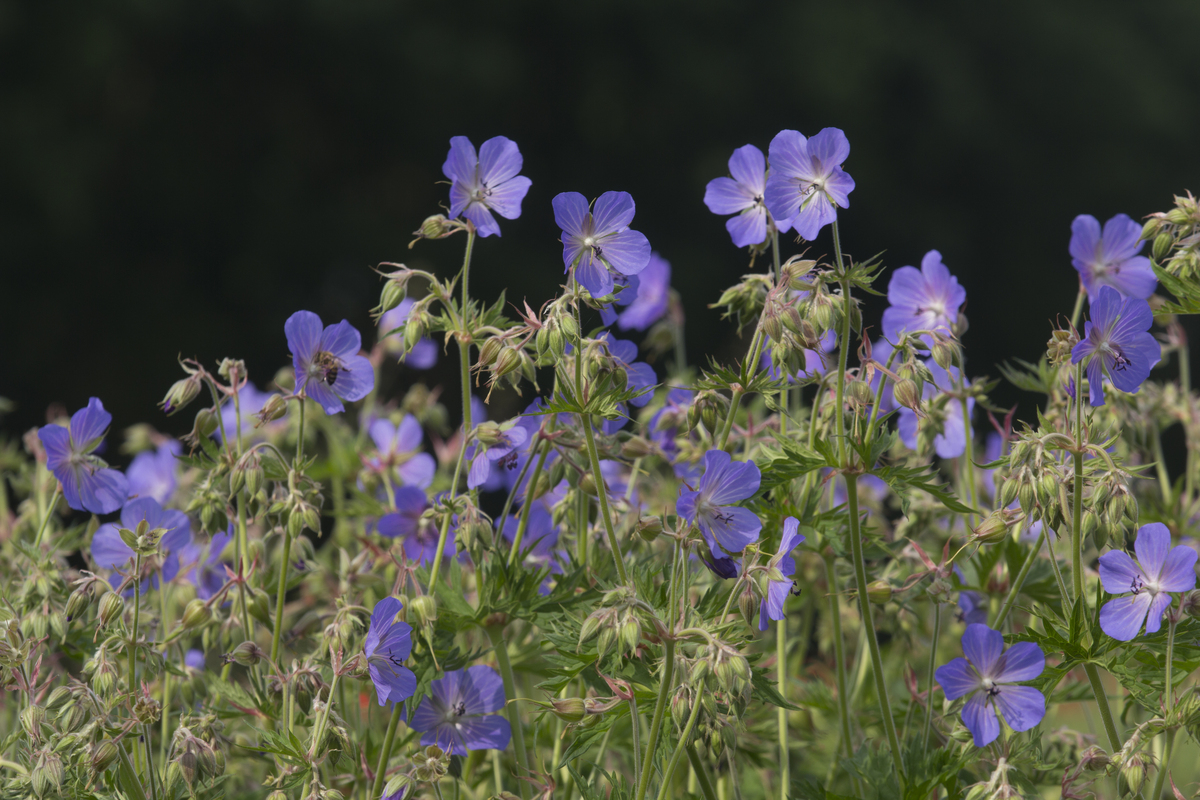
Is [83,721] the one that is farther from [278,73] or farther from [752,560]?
[278,73]

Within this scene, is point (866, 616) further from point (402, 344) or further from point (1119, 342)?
point (402, 344)

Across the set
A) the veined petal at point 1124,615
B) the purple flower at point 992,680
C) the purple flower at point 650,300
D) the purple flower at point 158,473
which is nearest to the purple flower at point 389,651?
the purple flower at point 992,680

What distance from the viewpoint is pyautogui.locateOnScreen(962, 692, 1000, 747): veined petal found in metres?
1.06

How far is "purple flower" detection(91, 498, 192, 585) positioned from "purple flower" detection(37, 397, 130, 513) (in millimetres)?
27

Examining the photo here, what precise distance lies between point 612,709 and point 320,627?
664mm

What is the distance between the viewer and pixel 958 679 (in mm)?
1100

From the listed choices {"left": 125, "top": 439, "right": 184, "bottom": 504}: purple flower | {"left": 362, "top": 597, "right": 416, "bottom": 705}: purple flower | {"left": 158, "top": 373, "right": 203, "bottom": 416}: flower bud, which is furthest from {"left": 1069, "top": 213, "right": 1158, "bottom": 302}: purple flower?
{"left": 125, "top": 439, "right": 184, "bottom": 504}: purple flower

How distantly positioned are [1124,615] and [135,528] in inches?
44.3

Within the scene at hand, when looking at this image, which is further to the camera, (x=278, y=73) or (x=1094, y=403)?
(x=278, y=73)

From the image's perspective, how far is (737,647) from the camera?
1.04 metres

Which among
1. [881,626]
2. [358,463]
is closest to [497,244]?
[358,463]

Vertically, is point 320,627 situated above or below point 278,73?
below

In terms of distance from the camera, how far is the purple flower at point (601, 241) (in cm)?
105

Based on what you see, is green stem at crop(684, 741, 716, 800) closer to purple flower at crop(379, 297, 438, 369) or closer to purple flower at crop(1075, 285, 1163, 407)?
purple flower at crop(1075, 285, 1163, 407)
